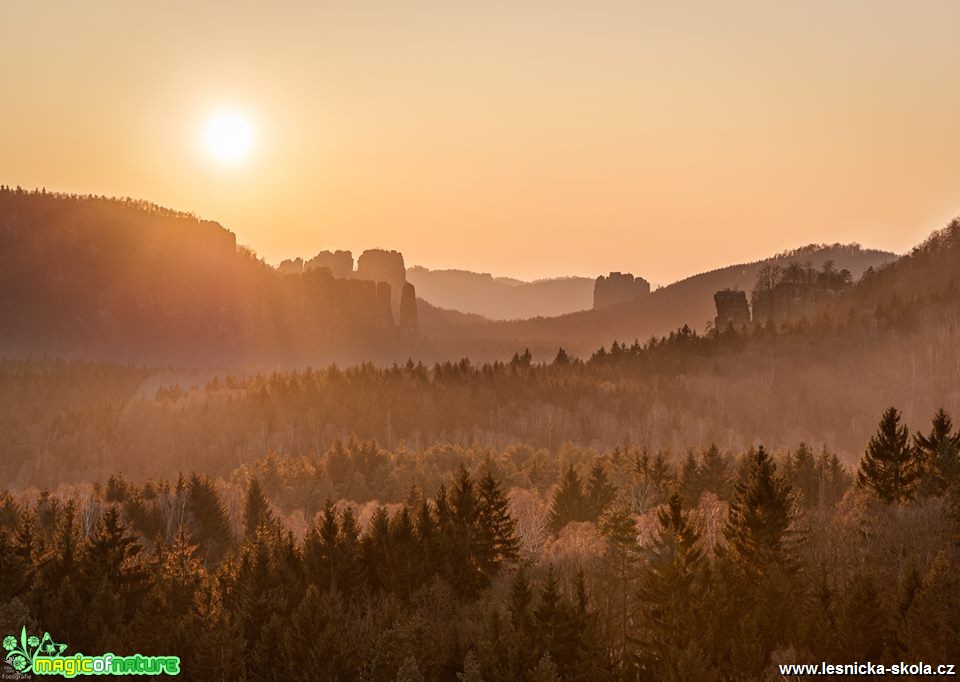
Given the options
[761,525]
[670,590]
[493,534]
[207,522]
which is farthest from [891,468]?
[207,522]

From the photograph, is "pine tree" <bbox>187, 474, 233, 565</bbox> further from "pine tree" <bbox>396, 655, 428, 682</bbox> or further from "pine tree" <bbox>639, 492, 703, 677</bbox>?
"pine tree" <bbox>396, 655, 428, 682</bbox>

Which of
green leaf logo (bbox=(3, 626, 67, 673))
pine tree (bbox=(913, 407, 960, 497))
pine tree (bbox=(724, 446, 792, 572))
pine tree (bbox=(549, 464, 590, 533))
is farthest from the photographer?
pine tree (bbox=(549, 464, 590, 533))

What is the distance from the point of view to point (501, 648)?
53312 millimetres

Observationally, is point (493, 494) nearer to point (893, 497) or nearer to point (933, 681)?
point (893, 497)

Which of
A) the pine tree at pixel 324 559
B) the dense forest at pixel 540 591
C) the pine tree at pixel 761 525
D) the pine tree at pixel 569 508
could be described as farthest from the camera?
the pine tree at pixel 569 508

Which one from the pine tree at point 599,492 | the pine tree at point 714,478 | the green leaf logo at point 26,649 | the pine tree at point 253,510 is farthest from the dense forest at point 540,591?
the pine tree at point 714,478

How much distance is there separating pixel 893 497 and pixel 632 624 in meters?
24.0

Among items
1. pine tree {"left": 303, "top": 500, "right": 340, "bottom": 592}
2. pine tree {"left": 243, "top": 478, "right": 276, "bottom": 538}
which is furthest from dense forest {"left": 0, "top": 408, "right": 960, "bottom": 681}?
pine tree {"left": 243, "top": 478, "right": 276, "bottom": 538}

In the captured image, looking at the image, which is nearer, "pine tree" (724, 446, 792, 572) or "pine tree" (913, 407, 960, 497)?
"pine tree" (724, 446, 792, 572)

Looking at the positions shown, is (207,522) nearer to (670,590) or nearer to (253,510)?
(253,510)

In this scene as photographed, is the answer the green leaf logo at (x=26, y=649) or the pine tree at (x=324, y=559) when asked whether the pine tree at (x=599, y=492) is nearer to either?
the pine tree at (x=324, y=559)

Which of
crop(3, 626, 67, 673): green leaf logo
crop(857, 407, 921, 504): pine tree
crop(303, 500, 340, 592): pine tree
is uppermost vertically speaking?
crop(857, 407, 921, 504): pine tree

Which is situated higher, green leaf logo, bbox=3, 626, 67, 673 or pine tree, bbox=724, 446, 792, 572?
pine tree, bbox=724, 446, 792, 572

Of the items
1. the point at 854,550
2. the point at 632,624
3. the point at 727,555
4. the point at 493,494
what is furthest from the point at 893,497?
the point at 493,494
